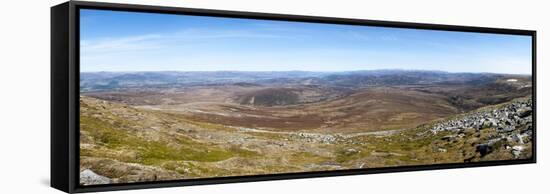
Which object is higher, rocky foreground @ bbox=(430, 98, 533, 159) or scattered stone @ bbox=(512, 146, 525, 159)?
rocky foreground @ bbox=(430, 98, 533, 159)


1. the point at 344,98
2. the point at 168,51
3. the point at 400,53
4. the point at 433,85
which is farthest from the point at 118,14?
the point at 433,85

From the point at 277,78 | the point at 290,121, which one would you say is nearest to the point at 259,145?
the point at 290,121

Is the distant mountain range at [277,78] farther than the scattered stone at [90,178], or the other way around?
the distant mountain range at [277,78]

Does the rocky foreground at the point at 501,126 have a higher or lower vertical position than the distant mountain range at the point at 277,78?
lower

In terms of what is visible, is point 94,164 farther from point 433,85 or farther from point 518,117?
point 518,117

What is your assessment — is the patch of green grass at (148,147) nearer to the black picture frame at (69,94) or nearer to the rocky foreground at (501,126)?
the black picture frame at (69,94)

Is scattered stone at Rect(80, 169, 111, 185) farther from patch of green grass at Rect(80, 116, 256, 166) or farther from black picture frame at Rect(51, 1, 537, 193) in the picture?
patch of green grass at Rect(80, 116, 256, 166)

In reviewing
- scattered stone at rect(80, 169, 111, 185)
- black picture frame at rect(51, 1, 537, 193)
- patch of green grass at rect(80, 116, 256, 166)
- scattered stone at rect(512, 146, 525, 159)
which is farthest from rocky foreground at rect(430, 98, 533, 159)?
scattered stone at rect(80, 169, 111, 185)

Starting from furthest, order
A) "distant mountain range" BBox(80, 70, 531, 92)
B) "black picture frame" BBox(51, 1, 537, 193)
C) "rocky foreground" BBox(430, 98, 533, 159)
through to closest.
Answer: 1. "rocky foreground" BBox(430, 98, 533, 159)
2. "distant mountain range" BBox(80, 70, 531, 92)
3. "black picture frame" BBox(51, 1, 537, 193)

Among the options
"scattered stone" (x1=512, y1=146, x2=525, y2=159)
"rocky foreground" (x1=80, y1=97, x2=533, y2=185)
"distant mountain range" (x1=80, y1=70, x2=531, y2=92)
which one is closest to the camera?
"rocky foreground" (x1=80, y1=97, x2=533, y2=185)

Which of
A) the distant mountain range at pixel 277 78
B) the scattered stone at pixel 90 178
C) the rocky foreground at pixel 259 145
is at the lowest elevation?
the scattered stone at pixel 90 178

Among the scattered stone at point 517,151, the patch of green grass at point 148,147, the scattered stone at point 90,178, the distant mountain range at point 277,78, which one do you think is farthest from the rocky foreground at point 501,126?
the scattered stone at point 90,178
